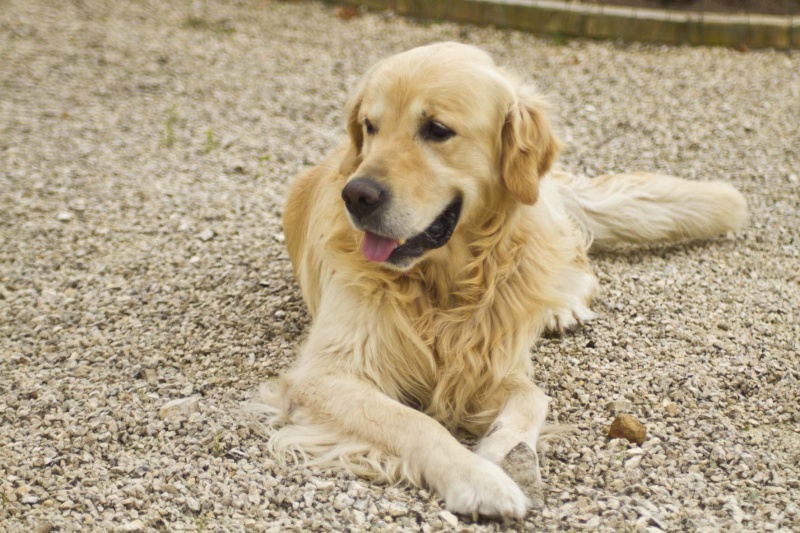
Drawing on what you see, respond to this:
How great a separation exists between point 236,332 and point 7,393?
97 centimetres

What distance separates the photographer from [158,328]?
148 inches

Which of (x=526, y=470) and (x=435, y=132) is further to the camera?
(x=435, y=132)

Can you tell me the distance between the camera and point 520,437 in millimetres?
2822

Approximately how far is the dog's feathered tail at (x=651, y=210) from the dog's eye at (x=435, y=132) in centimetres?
163

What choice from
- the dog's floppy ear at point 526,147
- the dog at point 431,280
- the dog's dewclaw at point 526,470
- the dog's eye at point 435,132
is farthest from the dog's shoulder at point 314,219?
the dog's dewclaw at point 526,470

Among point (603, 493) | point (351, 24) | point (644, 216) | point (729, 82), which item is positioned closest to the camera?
point (603, 493)

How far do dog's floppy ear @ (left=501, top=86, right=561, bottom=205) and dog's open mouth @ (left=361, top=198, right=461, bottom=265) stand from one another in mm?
234

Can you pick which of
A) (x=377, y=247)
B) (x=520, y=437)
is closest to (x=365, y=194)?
(x=377, y=247)

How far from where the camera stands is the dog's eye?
116 inches

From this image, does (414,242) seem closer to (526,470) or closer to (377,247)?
(377,247)

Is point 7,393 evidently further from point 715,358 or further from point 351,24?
point 351,24

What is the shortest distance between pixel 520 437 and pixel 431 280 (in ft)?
2.28

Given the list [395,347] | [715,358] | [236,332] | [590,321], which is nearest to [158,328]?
[236,332]

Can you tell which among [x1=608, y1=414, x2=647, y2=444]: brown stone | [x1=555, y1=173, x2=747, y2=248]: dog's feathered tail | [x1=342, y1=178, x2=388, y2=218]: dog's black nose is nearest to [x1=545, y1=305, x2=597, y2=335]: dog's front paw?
[x1=608, y1=414, x2=647, y2=444]: brown stone
